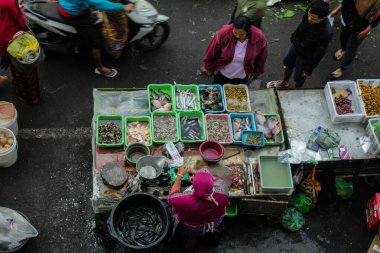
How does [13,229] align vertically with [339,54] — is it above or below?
below

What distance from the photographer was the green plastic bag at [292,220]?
5691mm

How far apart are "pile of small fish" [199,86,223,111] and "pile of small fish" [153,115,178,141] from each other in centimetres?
48

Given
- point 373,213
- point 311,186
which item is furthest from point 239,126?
point 373,213

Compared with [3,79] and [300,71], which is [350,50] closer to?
[300,71]

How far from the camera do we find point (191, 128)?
568 cm

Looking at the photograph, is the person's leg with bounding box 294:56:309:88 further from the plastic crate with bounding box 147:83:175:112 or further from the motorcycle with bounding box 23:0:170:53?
the motorcycle with bounding box 23:0:170:53

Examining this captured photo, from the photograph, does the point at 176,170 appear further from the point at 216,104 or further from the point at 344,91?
the point at 344,91

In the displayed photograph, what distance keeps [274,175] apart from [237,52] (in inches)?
62.6

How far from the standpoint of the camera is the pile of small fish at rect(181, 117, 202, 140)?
5.59 m

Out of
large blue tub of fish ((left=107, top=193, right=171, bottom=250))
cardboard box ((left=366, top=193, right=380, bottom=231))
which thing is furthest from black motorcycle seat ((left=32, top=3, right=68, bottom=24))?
cardboard box ((left=366, top=193, right=380, bottom=231))

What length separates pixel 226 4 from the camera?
8203mm

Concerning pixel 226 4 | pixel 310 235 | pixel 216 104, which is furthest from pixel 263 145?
pixel 226 4

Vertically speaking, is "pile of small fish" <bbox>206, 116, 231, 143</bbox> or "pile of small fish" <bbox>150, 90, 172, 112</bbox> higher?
"pile of small fish" <bbox>150, 90, 172, 112</bbox>

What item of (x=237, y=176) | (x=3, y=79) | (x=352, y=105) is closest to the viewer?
(x=237, y=176)
